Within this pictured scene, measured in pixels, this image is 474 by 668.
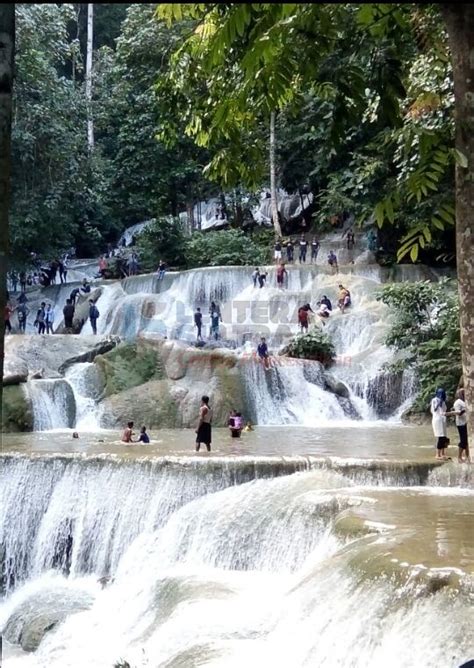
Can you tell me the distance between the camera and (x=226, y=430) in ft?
62.3

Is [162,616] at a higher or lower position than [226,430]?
lower

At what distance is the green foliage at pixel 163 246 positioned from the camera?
35406 millimetres

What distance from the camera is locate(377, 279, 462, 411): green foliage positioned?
1903 centimetres

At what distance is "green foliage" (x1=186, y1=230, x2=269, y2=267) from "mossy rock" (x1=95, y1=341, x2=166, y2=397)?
38.9 ft

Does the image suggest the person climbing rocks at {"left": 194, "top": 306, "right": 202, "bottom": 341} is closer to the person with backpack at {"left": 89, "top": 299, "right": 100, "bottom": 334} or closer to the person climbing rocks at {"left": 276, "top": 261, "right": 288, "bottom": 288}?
the person climbing rocks at {"left": 276, "top": 261, "right": 288, "bottom": 288}

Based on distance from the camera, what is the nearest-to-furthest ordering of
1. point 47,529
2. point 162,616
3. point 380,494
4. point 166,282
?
point 162,616 → point 380,494 → point 47,529 → point 166,282

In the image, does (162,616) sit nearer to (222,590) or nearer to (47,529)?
(222,590)

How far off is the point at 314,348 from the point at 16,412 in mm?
7871

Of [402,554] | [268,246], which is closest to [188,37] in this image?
[402,554]

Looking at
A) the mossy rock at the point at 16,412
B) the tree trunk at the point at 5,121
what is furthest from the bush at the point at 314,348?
the tree trunk at the point at 5,121

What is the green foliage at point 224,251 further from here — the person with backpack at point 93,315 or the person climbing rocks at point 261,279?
the person with backpack at point 93,315

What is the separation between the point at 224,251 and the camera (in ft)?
111

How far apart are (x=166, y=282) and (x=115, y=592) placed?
61.0 feet

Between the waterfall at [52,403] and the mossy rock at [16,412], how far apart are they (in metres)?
0.20
